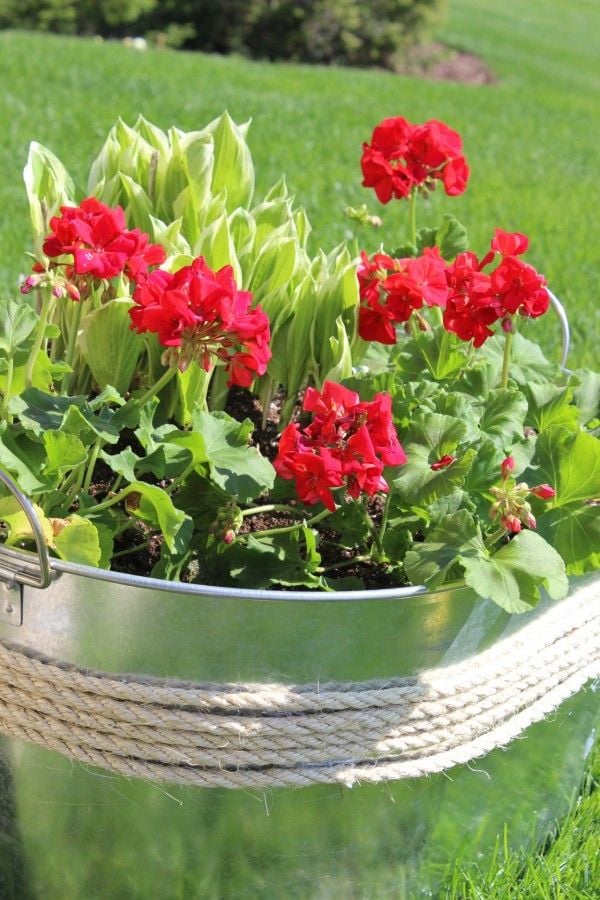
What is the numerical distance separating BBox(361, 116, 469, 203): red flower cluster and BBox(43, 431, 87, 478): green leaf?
0.69m

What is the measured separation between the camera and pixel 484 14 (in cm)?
2114

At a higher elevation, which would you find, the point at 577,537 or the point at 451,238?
the point at 451,238

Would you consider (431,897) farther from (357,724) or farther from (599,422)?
(599,422)

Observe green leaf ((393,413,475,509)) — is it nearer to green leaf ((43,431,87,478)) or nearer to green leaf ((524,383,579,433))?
green leaf ((524,383,579,433))

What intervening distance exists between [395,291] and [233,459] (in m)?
0.37

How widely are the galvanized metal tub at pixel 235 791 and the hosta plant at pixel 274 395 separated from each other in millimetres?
70

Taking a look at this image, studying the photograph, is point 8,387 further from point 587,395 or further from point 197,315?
point 587,395

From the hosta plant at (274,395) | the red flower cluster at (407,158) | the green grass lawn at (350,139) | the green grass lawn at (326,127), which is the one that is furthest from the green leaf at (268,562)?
the green grass lawn at (326,127)

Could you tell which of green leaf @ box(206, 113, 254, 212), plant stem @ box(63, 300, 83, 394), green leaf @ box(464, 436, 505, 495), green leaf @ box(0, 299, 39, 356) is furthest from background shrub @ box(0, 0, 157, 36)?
green leaf @ box(464, 436, 505, 495)

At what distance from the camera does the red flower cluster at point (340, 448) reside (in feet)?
3.80

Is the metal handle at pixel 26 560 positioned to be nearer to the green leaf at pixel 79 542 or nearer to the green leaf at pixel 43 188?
the green leaf at pixel 79 542

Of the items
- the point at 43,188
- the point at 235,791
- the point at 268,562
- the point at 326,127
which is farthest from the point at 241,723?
the point at 326,127

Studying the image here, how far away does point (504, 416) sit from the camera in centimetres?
139

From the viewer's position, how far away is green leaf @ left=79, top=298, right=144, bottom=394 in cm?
146
